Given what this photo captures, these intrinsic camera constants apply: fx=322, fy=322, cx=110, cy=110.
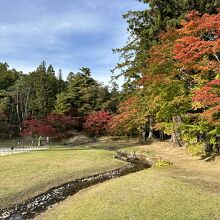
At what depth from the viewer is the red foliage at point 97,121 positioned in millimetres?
51438

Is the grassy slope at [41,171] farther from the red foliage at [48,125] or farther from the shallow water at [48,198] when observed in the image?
the red foliage at [48,125]

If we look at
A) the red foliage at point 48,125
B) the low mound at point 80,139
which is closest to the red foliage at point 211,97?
the low mound at point 80,139

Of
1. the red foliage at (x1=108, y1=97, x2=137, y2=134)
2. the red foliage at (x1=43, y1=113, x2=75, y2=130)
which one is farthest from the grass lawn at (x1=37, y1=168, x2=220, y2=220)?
the red foliage at (x1=43, y1=113, x2=75, y2=130)

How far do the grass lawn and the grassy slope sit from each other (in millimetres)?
2227

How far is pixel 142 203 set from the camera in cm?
1193

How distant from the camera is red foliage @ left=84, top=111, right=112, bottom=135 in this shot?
51438 millimetres

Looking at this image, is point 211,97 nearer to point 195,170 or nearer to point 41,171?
point 195,170

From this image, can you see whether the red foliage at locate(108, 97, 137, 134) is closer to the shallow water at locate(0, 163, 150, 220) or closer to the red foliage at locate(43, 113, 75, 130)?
the red foliage at locate(43, 113, 75, 130)

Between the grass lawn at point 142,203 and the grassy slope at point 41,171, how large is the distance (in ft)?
7.31

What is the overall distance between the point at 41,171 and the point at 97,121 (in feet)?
109

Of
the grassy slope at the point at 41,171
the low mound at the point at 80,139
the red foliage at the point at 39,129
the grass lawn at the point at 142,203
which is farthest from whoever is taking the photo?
the low mound at the point at 80,139

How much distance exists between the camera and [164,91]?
84.4 feet

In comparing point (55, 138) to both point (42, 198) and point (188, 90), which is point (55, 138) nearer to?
point (188, 90)

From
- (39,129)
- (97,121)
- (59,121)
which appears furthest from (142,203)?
(59,121)
